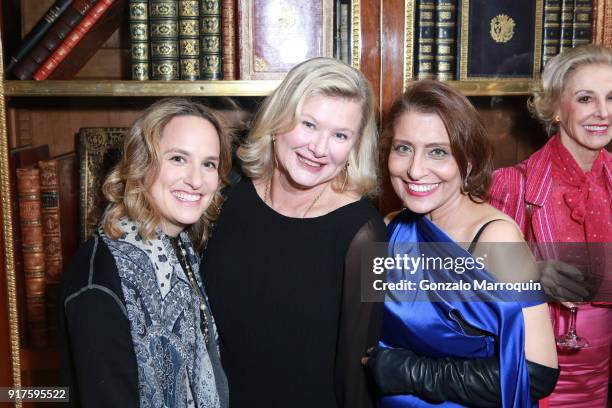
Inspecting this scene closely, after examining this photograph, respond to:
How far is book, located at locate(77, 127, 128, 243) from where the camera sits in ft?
5.94

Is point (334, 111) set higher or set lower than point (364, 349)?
higher

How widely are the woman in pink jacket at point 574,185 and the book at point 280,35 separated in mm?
632

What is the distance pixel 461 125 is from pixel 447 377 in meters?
0.58

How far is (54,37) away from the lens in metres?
1.77

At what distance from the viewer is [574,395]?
170cm

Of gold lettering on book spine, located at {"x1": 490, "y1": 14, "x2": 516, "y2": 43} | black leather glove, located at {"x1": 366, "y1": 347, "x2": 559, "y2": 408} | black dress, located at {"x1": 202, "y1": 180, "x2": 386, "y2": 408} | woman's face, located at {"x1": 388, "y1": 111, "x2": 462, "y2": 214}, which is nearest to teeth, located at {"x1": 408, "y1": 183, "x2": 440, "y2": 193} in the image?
woman's face, located at {"x1": 388, "y1": 111, "x2": 462, "y2": 214}

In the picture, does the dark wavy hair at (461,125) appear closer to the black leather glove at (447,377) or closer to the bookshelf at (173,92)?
the bookshelf at (173,92)

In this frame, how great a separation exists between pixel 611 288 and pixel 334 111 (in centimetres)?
92

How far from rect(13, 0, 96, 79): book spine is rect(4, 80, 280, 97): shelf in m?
0.05

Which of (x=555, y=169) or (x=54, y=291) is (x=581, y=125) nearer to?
(x=555, y=169)

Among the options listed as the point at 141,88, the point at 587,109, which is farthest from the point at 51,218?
the point at 587,109

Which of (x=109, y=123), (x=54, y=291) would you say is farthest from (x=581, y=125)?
(x=54, y=291)

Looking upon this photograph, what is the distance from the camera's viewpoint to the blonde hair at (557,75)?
64.3 inches

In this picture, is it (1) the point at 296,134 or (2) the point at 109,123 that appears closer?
(1) the point at 296,134
